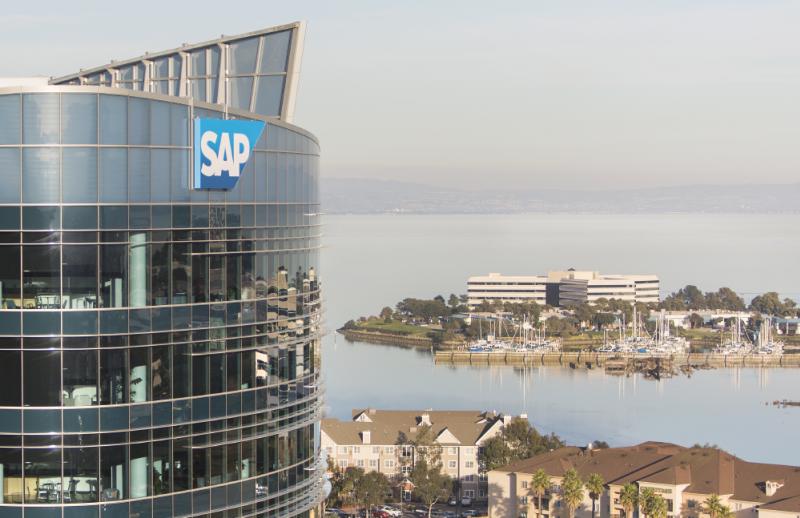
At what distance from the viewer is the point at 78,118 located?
17.1 m

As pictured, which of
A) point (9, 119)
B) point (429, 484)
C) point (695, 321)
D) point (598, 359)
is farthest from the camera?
point (695, 321)

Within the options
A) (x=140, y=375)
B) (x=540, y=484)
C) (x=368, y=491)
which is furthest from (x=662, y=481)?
(x=140, y=375)

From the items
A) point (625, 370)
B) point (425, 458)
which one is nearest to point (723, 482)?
point (425, 458)

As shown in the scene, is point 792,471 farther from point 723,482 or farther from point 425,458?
point 425,458

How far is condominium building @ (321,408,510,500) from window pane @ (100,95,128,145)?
49.1 metres

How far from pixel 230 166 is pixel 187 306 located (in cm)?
199

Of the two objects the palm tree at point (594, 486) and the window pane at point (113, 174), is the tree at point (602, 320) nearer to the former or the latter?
the palm tree at point (594, 486)

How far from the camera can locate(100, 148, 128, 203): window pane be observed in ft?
57.0

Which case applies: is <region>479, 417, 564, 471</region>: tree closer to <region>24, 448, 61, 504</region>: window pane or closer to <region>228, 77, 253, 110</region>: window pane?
<region>228, 77, 253, 110</region>: window pane

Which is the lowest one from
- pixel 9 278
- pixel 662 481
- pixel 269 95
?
pixel 662 481

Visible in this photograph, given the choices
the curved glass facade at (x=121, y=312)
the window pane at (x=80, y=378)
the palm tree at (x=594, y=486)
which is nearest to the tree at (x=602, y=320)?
the palm tree at (x=594, y=486)

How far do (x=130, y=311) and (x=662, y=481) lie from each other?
3645 cm

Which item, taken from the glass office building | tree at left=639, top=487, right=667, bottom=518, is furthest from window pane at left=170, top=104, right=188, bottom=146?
tree at left=639, top=487, right=667, bottom=518

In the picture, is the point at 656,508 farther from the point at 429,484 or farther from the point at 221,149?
the point at 221,149
